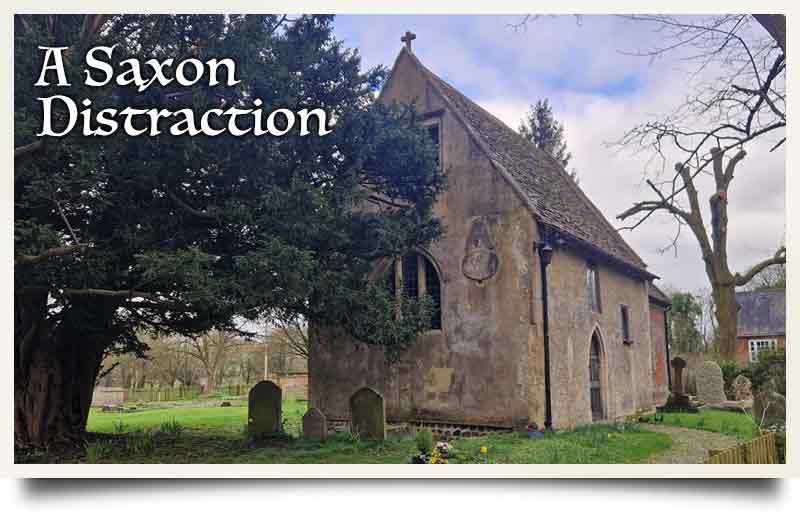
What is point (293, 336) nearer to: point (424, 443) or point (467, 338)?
point (467, 338)

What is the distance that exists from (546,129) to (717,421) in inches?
331

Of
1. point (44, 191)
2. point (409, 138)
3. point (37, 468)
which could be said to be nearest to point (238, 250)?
point (44, 191)

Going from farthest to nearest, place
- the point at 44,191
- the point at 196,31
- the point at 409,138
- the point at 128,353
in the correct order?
the point at 128,353
the point at 409,138
the point at 196,31
the point at 44,191

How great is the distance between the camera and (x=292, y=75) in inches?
404

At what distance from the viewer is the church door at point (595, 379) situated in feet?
53.3

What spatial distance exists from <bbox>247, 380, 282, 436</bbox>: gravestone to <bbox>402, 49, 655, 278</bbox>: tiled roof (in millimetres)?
6393

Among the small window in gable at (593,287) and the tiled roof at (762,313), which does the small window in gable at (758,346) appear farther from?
the small window in gable at (593,287)

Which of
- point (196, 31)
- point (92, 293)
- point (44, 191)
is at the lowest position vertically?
point (92, 293)

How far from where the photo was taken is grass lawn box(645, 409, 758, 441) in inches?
429

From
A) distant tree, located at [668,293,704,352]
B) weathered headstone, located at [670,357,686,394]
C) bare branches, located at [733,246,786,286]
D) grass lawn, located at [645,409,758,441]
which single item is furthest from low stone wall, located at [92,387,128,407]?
weathered headstone, located at [670,357,686,394]

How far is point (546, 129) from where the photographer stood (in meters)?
17.7

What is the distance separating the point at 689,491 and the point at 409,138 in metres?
7.32

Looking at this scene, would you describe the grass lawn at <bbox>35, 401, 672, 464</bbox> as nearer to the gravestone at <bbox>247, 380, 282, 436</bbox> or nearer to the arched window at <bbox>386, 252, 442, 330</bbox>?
the gravestone at <bbox>247, 380, 282, 436</bbox>
